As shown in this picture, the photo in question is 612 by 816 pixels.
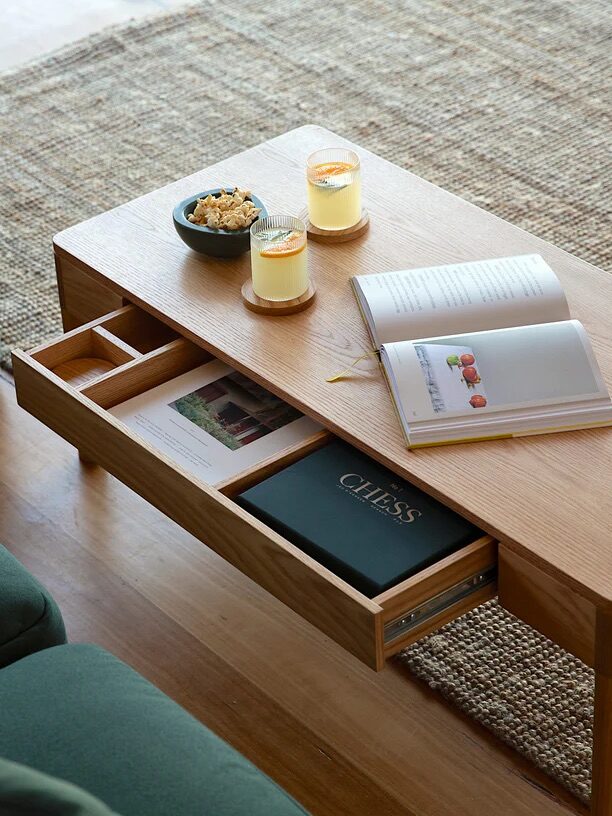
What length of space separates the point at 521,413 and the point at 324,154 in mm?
606

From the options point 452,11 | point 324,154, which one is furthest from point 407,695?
point 452,11

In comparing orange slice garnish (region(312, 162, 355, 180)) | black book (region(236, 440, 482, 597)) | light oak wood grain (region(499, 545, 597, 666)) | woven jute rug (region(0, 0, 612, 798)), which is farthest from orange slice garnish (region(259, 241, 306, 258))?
woven jute rug (region(0, 0, 612, 798))

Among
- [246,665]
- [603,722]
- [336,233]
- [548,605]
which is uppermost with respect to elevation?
[336,233]

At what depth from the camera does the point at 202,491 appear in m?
1.45

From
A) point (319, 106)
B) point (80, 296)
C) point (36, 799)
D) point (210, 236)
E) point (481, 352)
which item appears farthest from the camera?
point (319, 106)

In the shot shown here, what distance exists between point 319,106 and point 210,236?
57.7 inches

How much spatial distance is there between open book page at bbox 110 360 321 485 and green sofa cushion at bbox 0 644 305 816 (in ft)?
1.15

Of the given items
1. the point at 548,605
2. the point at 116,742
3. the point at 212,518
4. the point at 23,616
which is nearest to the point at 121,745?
the point at 116,742

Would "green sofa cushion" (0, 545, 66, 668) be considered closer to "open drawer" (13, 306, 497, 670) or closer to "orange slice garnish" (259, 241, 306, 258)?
"open drawer" (13, 306, 497, 670)

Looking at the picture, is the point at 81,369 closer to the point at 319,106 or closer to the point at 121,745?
the point at 121,745

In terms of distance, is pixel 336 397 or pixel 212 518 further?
pixel 336 397

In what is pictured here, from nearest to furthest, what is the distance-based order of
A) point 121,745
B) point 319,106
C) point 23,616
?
point 121,745, point 23,616, point 319,106

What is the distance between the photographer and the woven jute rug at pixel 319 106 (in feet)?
9.12

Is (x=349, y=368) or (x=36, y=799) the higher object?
(x=36, y=799)
